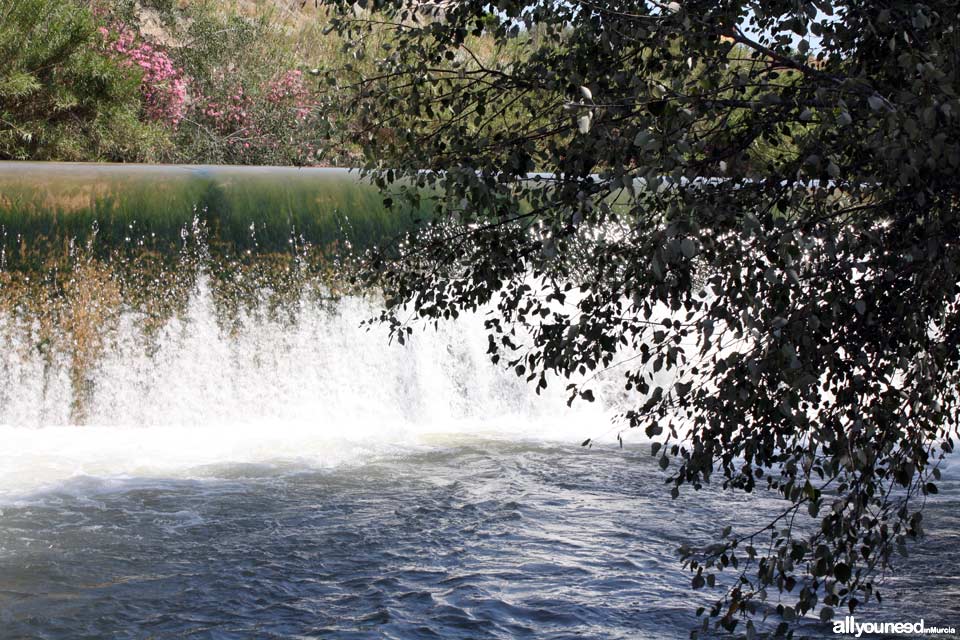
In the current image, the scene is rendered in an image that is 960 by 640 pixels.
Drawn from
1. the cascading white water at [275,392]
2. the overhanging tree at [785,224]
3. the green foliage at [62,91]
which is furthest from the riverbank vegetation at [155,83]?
the overhanging tree at [785,224]

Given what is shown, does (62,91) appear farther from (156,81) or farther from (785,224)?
(785,224)

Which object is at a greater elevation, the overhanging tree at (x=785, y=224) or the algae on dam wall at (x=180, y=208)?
the algae on dam wall at (x=180, y=208)

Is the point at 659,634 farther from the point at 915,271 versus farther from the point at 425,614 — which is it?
the point at 915,271

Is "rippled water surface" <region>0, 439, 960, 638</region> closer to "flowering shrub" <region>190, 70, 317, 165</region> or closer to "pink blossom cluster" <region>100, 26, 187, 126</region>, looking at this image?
"pink blossom cluster" <region>100, 26, 187, 126</region>

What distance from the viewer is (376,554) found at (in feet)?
21.4

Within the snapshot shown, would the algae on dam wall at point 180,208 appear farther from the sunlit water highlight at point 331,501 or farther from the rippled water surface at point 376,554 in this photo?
the rippled water surface at point 376,554

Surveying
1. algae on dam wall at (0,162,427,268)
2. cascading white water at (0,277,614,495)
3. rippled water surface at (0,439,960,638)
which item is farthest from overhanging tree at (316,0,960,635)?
algae on dam wall at (0,162,427,268)

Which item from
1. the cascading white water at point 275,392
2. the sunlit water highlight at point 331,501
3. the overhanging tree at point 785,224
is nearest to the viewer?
the overhanging tree at point 785,224

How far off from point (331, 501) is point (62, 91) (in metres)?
10.8

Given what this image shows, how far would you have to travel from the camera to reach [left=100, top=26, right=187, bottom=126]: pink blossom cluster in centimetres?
1848

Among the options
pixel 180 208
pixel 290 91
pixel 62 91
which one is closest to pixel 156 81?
Answer: pixel 290 91

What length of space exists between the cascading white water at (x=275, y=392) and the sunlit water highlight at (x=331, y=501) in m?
0.02

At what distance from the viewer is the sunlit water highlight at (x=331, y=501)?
5.62m

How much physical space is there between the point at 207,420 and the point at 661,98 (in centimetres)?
847
